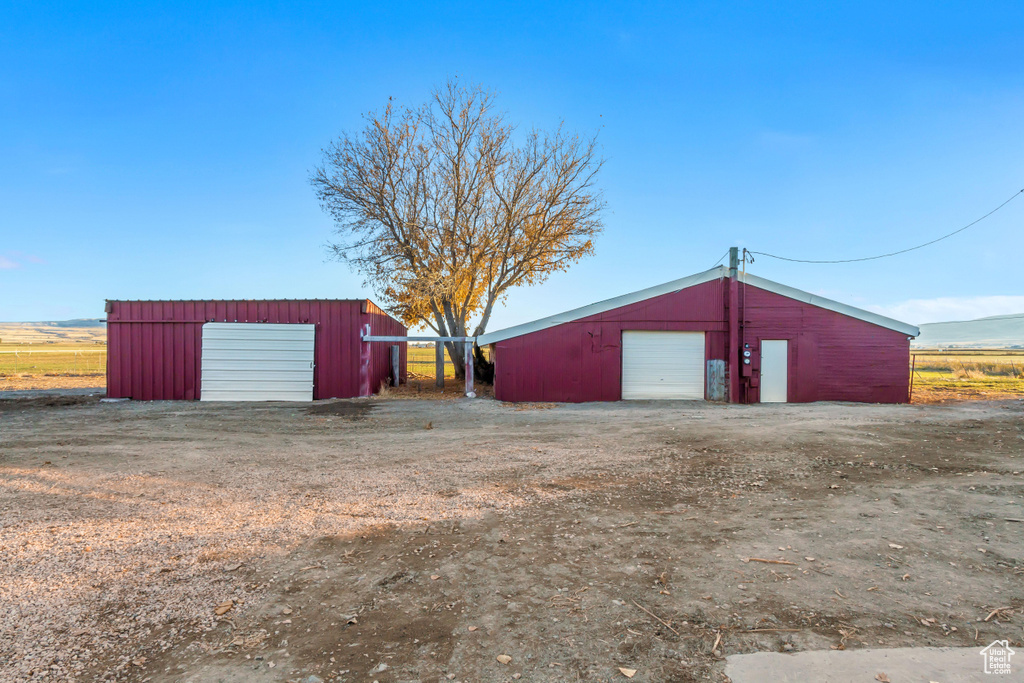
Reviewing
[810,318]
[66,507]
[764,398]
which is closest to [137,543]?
[66,507]

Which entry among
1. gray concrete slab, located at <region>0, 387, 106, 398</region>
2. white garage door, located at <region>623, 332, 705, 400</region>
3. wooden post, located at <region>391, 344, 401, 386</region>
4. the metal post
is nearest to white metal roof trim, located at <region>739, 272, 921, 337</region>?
white garage door, located at <region>623, 332, 705, 400</region>

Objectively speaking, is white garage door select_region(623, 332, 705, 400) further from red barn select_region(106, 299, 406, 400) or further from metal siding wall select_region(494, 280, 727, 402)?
red barn select_region(106, 299, 406, 400)

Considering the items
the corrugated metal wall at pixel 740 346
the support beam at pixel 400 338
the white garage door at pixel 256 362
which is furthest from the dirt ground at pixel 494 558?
the support beam at pixel 400 338

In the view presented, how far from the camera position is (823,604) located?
136 inches

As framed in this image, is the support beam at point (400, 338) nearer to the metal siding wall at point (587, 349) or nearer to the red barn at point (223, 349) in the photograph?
the red barn at point (223, 349)

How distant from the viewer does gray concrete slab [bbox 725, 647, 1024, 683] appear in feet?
8.77

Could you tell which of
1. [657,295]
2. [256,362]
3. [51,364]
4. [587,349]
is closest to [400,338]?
[256,362]

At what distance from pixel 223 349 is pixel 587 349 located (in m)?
11.6

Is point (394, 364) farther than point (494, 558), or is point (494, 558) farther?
point (394, 364)

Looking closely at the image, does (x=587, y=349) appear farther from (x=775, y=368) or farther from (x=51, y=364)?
(x=51, y=364)

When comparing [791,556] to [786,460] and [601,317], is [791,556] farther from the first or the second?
[601,317]

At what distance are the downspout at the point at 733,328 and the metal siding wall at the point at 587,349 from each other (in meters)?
0.37

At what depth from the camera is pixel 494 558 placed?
13.9 ft

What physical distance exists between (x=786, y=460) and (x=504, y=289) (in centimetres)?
1736
